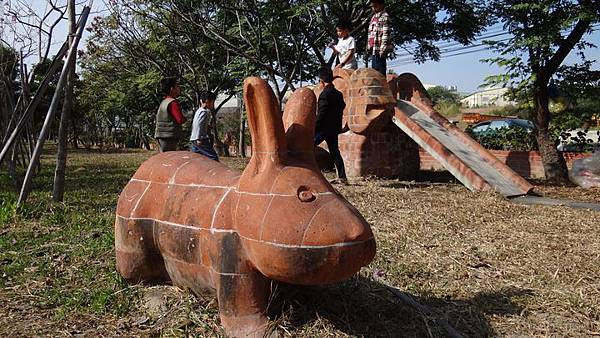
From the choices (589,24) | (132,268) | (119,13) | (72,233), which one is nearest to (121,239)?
(132,268)

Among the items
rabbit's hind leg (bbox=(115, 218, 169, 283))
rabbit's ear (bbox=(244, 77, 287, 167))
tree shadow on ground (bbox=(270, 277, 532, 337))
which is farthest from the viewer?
rabbit's hind leg (bbox=(115, 218, 169, 283))

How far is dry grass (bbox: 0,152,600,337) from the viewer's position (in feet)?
9.71

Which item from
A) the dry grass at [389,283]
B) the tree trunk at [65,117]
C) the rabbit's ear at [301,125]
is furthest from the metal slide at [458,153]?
the rabbit's ear at [301,125]

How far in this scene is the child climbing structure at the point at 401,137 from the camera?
7.41m

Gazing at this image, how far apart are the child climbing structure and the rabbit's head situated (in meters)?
5.03

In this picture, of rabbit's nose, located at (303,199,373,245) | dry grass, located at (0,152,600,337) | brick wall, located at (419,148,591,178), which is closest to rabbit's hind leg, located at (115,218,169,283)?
dry grass, located at (0,152,600,337)

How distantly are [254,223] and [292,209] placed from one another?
0.64ft

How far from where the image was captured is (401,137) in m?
8.87

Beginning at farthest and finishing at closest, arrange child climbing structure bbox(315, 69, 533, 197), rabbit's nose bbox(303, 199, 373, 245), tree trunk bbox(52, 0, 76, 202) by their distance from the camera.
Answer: child climbing structure bbox(315, 69, 533, 197)
tree trunk bbox(52, 0, 76, 202)
rabbit's nose bbox(303, 199, 373, 245)

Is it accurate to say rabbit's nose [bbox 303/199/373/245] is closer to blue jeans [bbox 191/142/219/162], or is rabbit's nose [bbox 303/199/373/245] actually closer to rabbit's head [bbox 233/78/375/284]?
rabbit's head [bbox 233/78/375/284]

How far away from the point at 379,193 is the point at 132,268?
410cm

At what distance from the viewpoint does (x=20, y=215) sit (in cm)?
568

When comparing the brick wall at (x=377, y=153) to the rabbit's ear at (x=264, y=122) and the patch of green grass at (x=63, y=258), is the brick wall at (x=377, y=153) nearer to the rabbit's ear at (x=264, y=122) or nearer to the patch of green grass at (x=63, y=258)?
the patch of green grass at (x=63, y=258)

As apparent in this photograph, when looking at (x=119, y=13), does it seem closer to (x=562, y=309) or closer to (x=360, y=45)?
(x=360, y=45)
